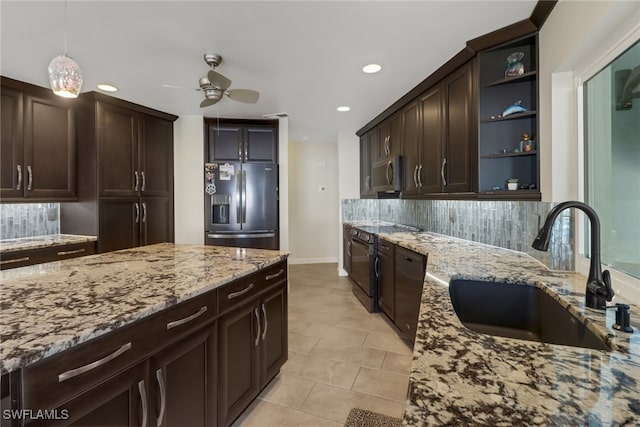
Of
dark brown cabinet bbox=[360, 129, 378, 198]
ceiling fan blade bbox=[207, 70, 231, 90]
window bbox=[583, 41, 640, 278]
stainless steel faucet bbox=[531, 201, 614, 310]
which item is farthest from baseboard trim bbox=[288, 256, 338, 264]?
stainless steel faucet bbox=[531, 201, 614, 310]

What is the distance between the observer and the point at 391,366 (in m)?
2.37

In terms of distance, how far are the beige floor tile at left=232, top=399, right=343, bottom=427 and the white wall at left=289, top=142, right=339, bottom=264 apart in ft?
13.9

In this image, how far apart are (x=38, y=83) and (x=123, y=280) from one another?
9.21 ft

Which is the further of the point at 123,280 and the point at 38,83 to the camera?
the point at 38,83

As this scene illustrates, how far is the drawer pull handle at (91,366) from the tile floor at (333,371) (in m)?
1.11

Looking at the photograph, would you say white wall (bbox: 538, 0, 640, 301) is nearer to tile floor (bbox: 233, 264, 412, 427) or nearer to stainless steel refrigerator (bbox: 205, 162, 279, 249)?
tile floor (bbox: 233, 264, 412, 427)

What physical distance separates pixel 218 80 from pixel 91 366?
81.1 inches

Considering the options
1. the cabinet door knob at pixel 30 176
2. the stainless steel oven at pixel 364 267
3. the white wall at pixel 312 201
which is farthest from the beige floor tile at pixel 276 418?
the white wall at pixel 312 201

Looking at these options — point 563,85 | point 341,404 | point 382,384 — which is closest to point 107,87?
point 341,404

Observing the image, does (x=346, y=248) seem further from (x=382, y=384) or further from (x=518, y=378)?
(x=518, y=378)

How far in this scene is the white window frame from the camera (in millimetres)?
1215

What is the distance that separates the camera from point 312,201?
6207 mm

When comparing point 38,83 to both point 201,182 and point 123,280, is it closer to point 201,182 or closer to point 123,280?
point 201,182

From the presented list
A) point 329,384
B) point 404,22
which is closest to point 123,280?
point 329,384
